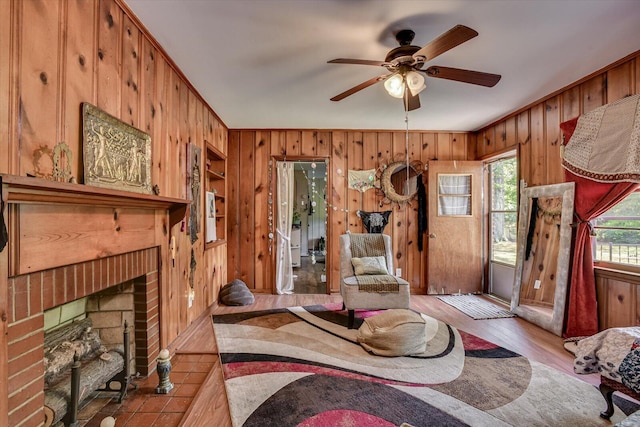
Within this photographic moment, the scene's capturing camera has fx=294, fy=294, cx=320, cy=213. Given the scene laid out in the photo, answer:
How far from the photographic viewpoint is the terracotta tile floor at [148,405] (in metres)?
1.65

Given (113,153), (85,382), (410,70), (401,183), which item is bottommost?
(85,382)

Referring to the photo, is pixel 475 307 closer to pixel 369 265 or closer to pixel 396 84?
pixel 369 265

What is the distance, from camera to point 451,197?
14.4 ft

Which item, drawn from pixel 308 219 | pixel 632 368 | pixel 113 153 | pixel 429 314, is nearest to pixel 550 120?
pixel 429 314

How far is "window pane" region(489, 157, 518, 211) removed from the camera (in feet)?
13.0

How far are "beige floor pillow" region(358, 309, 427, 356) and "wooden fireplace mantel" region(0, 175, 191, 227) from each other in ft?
6.51

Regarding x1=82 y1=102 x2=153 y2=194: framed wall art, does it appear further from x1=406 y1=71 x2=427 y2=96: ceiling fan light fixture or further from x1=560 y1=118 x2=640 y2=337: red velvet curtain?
x1=560 y1=118 x2=640 y2=337: red velvet curtain

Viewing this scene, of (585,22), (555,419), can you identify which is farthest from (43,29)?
(555,419)

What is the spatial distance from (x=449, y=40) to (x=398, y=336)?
210 cm

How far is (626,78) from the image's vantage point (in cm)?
248

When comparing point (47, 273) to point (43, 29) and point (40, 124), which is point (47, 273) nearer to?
point (40, 124)

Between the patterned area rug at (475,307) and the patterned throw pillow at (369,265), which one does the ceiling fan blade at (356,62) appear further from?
the patterned area rug at (475,307)

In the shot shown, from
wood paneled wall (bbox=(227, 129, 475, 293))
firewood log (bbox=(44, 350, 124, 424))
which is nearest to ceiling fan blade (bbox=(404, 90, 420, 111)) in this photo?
wood paneled wall (bbox=(227, 129, 475, 293))

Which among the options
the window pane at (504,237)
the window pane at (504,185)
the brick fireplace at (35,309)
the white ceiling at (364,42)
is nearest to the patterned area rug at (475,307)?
the window pane at (504,237)
